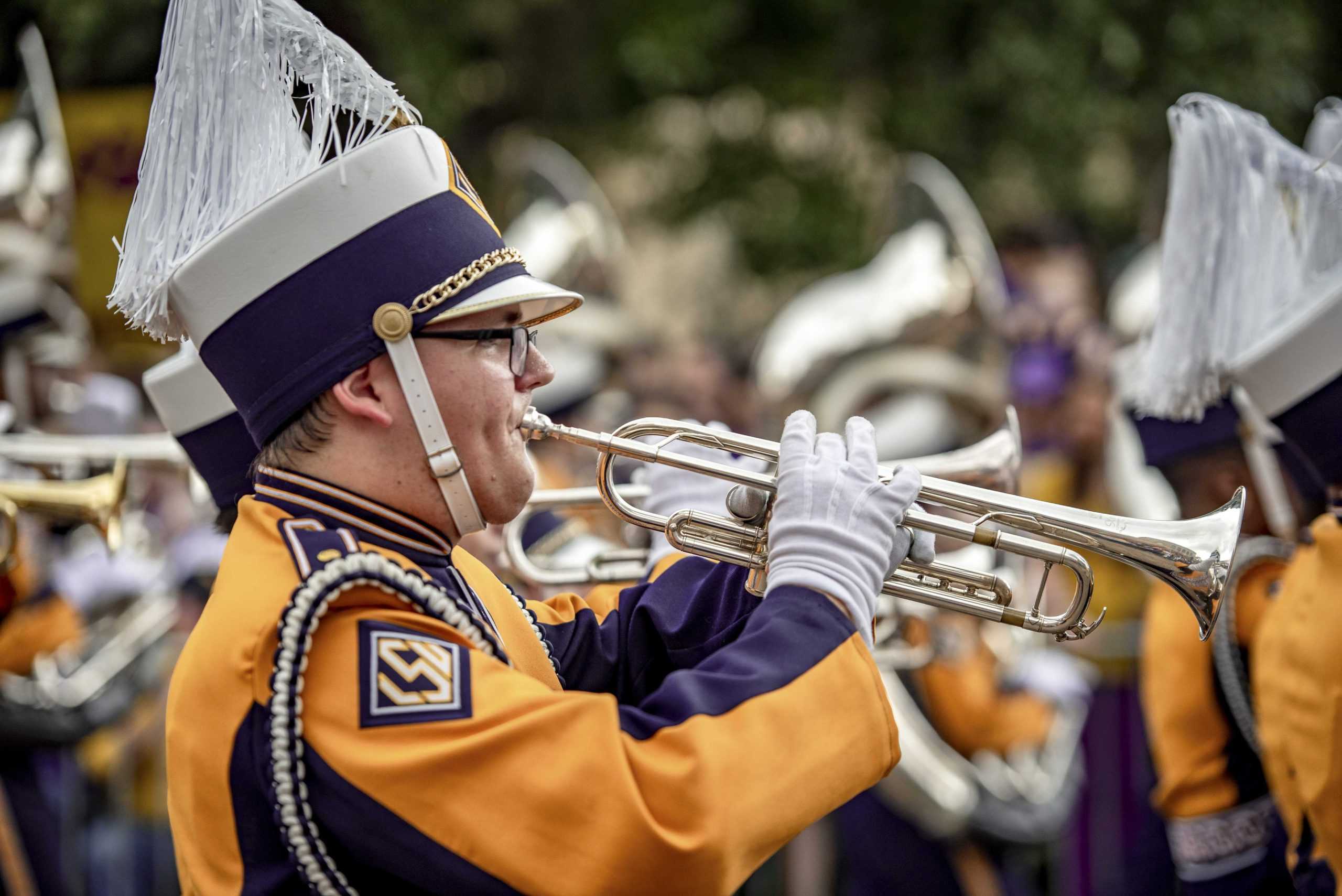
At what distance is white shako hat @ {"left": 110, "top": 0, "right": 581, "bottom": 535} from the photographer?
7.16 feet

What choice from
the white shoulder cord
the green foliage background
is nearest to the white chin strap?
the white shoulder cord

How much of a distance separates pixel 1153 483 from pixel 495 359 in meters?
4.15

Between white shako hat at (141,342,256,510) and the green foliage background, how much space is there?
6021mm

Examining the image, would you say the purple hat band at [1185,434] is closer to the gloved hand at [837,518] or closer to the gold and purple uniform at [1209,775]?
the gold and purple uniform at [1209,775]

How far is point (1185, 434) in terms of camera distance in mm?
3893

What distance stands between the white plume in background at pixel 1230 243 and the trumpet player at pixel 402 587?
4.02 ft

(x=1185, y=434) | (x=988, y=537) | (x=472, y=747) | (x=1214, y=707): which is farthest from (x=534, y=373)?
(x=1214, y=707)

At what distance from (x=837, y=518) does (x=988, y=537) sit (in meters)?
0.42

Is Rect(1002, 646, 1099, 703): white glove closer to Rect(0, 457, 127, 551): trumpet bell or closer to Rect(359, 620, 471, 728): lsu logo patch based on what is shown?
Rect(0, 457, 127, 551): trumpet bell

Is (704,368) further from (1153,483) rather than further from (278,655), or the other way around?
(278,655)

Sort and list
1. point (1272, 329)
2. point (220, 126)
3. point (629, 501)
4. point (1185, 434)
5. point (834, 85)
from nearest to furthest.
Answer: point (220, 126)
point (1272, 329)
point (629, 501)
point (1185, 434)
point (834, 85)

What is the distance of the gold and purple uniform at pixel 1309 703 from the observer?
113 inches

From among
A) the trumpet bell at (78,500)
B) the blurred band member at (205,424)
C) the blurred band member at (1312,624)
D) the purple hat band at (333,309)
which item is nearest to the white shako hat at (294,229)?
the purple hat band at (333,309)

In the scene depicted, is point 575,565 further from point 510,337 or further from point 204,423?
point 510,337
